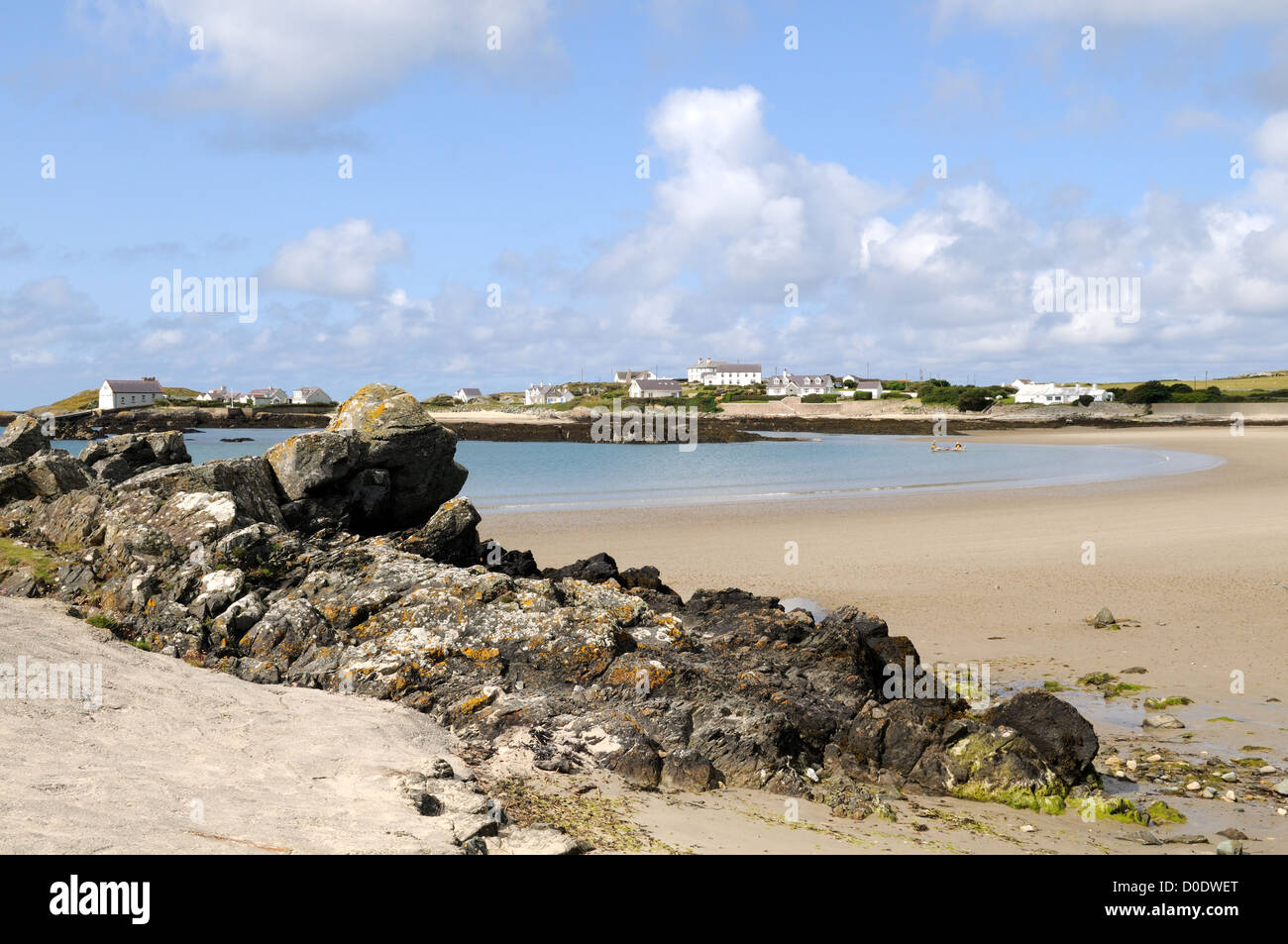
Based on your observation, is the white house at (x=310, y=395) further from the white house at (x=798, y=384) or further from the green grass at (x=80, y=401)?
the white house at (x=798, y=384)

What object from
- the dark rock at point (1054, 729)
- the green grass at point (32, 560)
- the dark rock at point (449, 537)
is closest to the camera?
the dark rock at point (1054, 729)

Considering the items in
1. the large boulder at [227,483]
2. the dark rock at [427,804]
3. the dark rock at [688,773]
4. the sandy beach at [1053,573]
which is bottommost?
the sandy beach at [1053,573]

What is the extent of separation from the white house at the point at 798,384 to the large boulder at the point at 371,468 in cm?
13938

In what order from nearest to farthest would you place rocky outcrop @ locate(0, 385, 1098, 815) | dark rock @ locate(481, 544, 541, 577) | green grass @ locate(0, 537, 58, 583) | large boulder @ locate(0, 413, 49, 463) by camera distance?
rocky outcrop @ locate(0, 385, 1098, 815), green grass @ locate(0, 537, 58, 583), dark rock @ locate(481, 544, 541, 577), large boulder @ locate(0, 413, 49, 463)

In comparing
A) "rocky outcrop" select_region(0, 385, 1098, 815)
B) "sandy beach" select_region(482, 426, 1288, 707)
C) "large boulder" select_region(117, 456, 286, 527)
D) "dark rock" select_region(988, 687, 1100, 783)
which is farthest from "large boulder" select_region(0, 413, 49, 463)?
"dark rock" select_region(988, 687, 1100, 783)

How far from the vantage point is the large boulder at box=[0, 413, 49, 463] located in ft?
53.3

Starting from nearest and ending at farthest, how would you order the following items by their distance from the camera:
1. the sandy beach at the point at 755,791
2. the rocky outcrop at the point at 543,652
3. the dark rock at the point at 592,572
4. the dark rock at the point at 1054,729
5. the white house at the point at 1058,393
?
1. the sandy beach at the point at 755,791
2. the rocky outcrop at the point at 543,652
3. the dark rock at the point at 1054,729
4. the dark rock at the point at 592,572
5. the white house at the point at 1058,393

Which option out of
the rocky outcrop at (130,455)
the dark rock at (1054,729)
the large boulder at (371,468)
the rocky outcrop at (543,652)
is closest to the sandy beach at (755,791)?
the rocky outcrop at (543,652)

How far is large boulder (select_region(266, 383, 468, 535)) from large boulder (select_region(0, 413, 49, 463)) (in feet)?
20.6

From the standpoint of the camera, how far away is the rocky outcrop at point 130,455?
1499cm

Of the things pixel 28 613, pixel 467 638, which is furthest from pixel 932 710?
pixel 28 613

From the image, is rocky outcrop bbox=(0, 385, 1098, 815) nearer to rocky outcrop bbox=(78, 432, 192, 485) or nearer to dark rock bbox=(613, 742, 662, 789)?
dark rock bbox=(613, 742, 662, 789)
